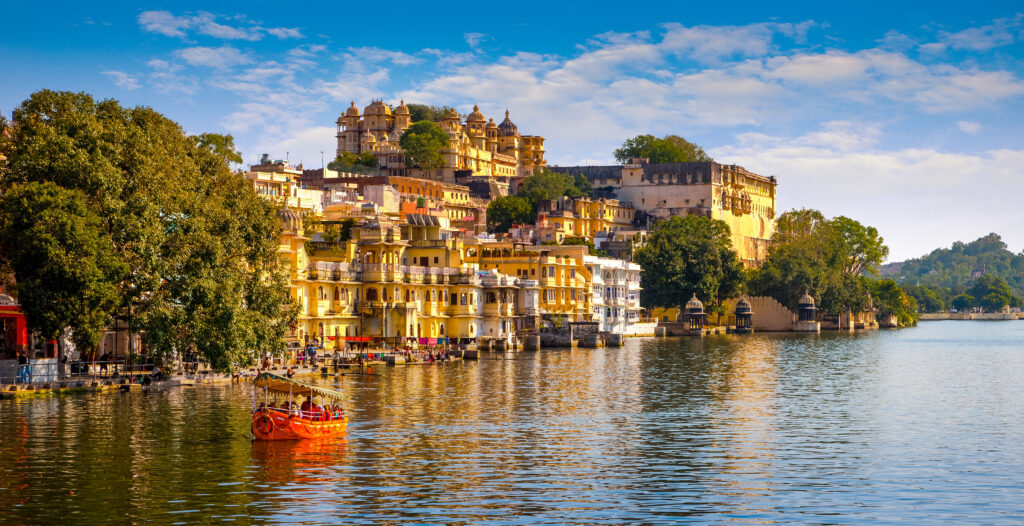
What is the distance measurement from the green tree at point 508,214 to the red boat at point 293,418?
5266 inches

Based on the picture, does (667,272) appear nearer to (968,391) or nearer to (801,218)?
(801,218)

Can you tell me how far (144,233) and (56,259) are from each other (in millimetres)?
4399

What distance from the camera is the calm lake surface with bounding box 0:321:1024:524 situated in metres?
31.7

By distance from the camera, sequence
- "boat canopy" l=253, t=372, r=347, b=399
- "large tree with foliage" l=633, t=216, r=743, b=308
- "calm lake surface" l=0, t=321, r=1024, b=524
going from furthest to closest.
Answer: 1. "large tree with foliage" l=633, t=216, r=743, b=308
2. "boat canopy" l=253, t=372, r=347, b=399
3. "calm lake surface" l=0, t=321, r=1024, b=524

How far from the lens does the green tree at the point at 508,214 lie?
179 meters

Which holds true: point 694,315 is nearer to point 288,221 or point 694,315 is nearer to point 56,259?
point 288,221

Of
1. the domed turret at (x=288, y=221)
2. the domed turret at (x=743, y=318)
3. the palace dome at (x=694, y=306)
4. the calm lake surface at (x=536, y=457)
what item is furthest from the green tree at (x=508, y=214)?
the calm lake surface at (x=536, y=457)

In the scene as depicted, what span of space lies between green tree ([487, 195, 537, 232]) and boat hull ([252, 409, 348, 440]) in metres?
135

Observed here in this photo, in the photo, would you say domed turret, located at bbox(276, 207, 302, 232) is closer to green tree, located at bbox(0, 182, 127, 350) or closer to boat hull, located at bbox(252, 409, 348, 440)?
green tree, located at bbox(0, 182, 127, 350)

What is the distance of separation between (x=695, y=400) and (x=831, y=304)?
123 metres

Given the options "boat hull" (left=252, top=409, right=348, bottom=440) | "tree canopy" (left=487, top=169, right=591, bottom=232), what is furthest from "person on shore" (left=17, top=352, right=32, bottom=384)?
"tree canopy" (left=487, top=169, right=591, bottom=232)

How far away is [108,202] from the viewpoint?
5750cm

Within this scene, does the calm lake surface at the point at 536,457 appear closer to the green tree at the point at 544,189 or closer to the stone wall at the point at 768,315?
the stone wall at the point at 768,315

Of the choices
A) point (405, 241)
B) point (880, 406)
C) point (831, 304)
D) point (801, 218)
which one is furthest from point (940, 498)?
point (801, 218)
